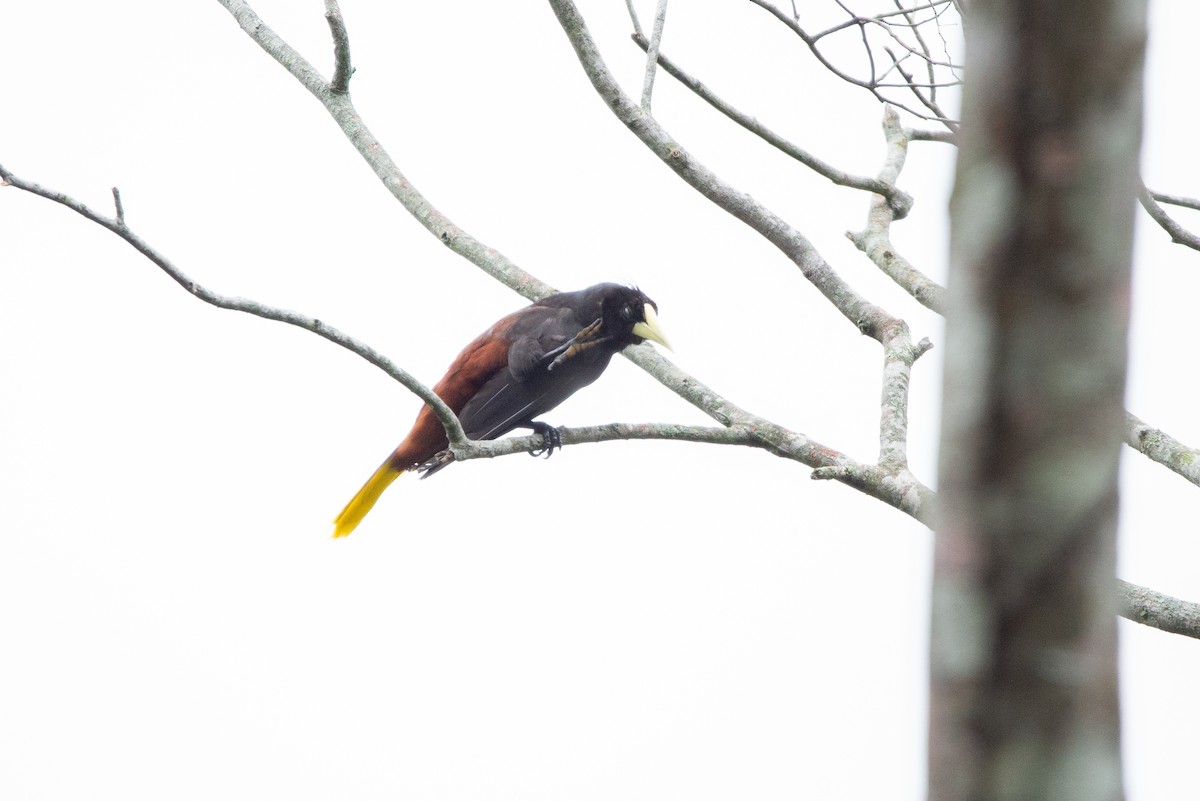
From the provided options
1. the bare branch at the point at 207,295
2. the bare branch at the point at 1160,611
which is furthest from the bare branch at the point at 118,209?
the bare branch at the point at 1160,611

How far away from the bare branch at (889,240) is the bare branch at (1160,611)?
29.3 inches

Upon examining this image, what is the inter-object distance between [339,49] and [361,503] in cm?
144

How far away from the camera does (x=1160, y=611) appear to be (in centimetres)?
181

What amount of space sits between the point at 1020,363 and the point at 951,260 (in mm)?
62

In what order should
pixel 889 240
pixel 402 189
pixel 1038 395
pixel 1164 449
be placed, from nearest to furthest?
pixel 1038 395 < pixel 1164 449 < pixel 889 240 < pixel 402 189

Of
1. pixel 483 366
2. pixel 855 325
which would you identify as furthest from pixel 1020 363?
pixel 483 366

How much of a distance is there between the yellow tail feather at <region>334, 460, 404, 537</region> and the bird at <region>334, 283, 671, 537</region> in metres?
0.06

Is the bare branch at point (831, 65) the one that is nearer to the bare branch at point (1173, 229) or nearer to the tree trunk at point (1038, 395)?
the bare branch at point (1173, 229)

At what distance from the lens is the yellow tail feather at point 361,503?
11.8ft

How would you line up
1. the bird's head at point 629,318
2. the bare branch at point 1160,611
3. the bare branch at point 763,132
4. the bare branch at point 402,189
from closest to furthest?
the bare branch at point 1160,611, the bare branch at point 763,132, the bare branch at point 402,189, the bird's head at point 629,318

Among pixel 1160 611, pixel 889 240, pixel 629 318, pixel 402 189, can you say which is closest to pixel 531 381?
pixel 629 318

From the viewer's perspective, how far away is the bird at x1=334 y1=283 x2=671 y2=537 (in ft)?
10.9

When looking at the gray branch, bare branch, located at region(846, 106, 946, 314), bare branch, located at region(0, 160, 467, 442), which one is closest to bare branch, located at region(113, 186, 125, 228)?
bare branch, located at region(0, 160, 467, 442)

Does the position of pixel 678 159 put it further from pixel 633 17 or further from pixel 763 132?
pixel 633 17
